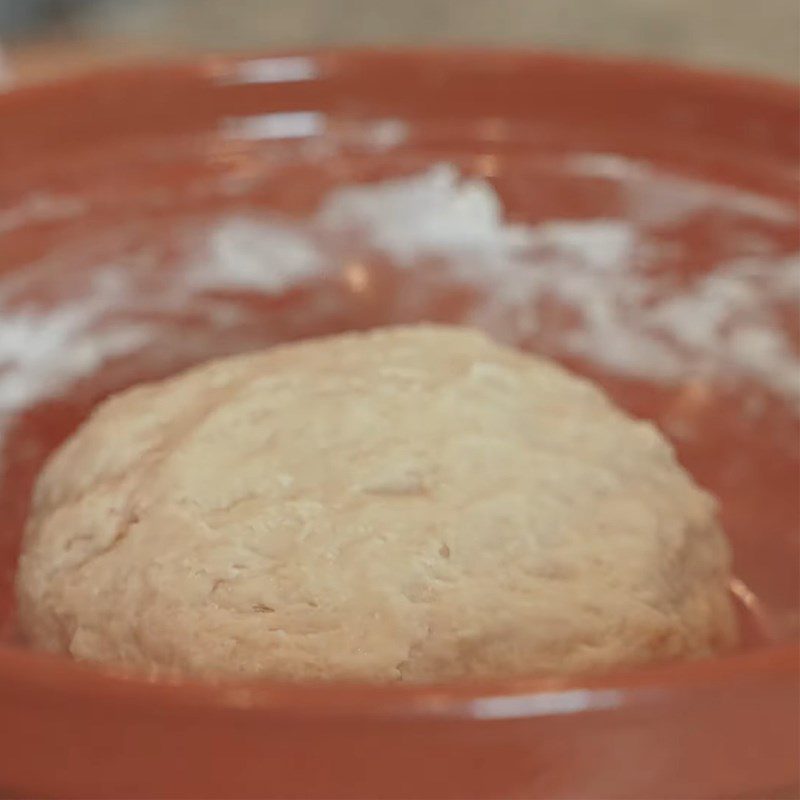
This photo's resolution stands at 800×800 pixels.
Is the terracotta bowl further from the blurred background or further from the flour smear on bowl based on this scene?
the blurred background

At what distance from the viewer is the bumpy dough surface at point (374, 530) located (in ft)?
2.01

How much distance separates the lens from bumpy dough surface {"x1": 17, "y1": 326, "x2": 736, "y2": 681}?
61 centimetres

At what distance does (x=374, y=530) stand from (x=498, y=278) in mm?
374

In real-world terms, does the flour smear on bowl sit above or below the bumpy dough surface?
above

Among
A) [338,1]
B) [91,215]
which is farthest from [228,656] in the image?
[338,1]

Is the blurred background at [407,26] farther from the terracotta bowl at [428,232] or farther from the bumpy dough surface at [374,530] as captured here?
the bumpy dough surface at [374,530]

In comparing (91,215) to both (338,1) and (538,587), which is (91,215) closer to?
(538,587)

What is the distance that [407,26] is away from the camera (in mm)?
1713

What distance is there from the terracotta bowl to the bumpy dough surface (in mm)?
127

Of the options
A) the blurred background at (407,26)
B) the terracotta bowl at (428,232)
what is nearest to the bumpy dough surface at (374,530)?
the terracotta bowl at (428,232)

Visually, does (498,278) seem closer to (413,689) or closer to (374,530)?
(374,530)

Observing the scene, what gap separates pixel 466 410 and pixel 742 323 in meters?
0.30

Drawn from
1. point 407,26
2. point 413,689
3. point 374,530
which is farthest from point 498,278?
point 407,26

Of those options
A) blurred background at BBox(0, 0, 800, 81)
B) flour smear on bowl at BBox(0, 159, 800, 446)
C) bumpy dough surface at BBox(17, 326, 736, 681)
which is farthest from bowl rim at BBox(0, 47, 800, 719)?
blurred background at BBox(0, 0, 800, 81)
